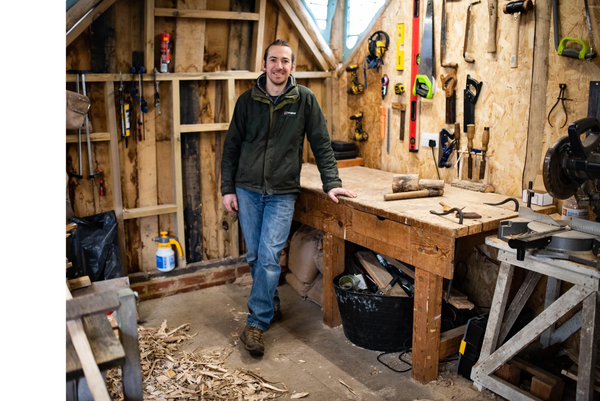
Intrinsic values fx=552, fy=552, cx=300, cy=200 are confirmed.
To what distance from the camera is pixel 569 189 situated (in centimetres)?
240

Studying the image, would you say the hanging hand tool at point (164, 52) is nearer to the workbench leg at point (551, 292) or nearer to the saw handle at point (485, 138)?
the saw handle at point (485, 138)

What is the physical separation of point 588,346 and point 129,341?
6.05ft

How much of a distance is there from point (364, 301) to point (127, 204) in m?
1.86

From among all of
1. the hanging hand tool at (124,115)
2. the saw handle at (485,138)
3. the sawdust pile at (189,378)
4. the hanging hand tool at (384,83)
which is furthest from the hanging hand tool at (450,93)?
the hanging hand tool at (124,115)

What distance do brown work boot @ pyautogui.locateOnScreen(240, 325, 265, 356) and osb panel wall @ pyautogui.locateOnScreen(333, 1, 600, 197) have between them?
152cm

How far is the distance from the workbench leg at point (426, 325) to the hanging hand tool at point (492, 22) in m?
1.36

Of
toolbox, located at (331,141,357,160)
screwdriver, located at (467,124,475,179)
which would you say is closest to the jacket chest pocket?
toolbox, located at (331,141,357,160)

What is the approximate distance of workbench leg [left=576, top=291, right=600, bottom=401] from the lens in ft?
7.36

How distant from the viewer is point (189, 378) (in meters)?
2.93

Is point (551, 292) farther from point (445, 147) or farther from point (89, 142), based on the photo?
point (89, 142)

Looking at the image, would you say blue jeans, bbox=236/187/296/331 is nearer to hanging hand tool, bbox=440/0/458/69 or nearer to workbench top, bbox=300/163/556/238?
workbench top, bbox=300/163/556/238

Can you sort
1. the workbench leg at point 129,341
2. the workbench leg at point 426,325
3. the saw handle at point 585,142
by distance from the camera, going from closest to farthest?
the workbench leg at point 129,341
the saw handle at point 585,142
the workbench leg at point 426,325

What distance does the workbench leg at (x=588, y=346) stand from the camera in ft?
7.36
